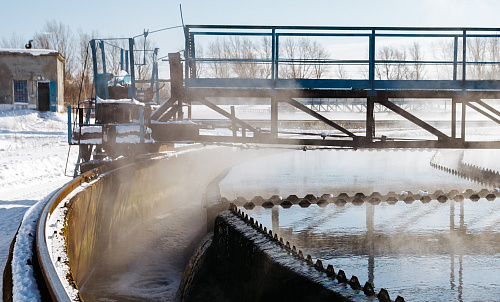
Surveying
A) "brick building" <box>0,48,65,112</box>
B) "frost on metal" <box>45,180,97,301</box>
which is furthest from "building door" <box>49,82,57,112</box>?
"frost on metal" <box>45,180,97,301</box>

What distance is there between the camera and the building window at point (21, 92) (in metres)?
40.8

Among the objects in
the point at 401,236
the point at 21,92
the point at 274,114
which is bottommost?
the point at 401,236

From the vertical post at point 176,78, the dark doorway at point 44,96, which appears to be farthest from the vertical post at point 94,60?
the dark doorway at point 44,96

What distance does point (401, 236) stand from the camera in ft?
32.5

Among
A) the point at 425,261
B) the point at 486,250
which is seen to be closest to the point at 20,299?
the point at 425,261

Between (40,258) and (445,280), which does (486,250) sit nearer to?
(445,280)

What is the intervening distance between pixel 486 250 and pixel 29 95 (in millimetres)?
37940

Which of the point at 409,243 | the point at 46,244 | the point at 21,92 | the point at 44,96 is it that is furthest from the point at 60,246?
the point at 21,92

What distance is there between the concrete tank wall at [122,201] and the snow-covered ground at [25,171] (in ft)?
3.41

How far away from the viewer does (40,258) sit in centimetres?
425

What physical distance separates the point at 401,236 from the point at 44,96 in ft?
119

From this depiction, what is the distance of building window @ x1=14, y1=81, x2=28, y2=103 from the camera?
4084 centimetres

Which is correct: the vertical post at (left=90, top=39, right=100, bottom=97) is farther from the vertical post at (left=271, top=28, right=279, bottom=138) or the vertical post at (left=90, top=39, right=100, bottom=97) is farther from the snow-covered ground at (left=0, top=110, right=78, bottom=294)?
the vertical post at (left=271, top=28, right=279, bottom=138)

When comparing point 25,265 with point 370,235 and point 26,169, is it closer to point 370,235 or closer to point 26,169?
point 370,235
